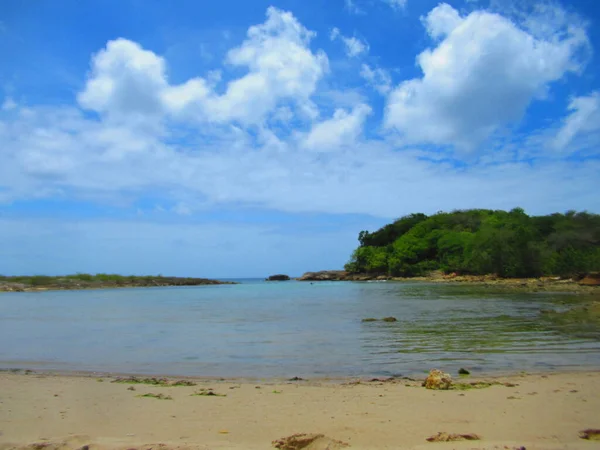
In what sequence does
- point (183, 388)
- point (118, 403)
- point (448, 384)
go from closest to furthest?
1. point (118, 403)
2. point (448, 384)
3. point (183, 388)

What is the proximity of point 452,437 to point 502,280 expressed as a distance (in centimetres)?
6154

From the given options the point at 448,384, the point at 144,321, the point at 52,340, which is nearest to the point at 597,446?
the point at 448,384

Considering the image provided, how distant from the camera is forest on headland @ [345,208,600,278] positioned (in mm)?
55781

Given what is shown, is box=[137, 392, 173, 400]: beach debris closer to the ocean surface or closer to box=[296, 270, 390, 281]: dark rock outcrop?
the ocean surface

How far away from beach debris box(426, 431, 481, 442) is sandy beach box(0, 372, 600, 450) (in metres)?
0.11

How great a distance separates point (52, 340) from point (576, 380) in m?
16.0

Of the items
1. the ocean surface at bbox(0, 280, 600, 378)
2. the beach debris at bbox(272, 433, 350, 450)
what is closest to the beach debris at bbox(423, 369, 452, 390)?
the ocean surface at bbox(0, 280, 600, 378)

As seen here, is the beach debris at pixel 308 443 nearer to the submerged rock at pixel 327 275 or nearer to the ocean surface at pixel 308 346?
the ocean surface at pixel 308 346

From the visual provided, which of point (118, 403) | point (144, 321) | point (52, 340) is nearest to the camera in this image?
point (118, 403)

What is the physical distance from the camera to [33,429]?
582 cm

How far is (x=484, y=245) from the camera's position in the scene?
66438 millimetres

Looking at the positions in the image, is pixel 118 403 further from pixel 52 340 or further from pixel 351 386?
pixel 52 340

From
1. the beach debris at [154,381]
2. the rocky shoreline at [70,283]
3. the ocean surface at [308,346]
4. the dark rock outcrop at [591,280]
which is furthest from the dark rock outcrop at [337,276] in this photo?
the beach debris at [154,381]

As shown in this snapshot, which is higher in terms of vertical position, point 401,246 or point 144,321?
point 401,246
